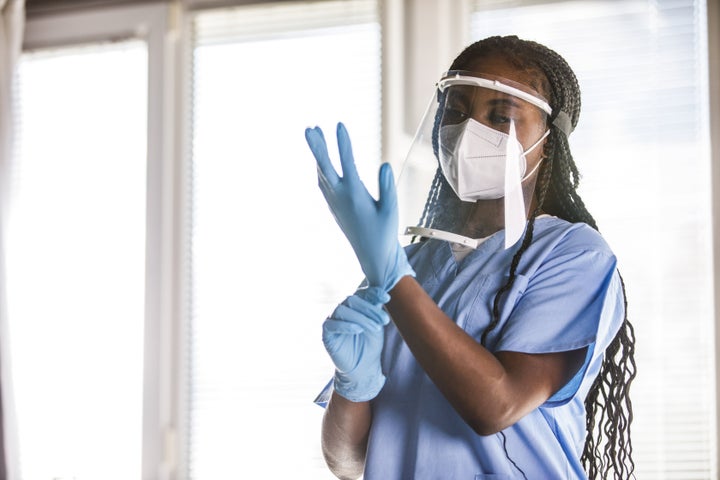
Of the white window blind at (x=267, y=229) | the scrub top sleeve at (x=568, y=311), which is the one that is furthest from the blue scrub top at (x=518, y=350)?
the white window blind at (x=267, y=229)

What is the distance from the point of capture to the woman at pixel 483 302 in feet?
2.83

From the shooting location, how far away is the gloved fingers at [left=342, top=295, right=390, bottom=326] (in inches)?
34.4

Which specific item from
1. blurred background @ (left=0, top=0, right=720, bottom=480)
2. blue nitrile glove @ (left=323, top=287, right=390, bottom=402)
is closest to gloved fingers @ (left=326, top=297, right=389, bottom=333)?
blue nitrile glove @ (left=323, top=287, right=390, bottom=402)

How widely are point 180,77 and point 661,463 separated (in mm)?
1988

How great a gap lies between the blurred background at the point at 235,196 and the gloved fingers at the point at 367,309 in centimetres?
151

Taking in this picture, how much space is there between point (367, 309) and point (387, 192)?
0.13m

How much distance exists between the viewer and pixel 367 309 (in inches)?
34.4

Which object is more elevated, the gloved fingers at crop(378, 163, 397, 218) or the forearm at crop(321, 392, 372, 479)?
the gloved fingers at crop(378, 163, 397, 218)

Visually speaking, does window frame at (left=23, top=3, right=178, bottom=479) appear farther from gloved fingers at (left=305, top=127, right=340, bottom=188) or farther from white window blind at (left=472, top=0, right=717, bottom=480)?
gloved fingers at (left=305, top=127, right=340, bottom=188)

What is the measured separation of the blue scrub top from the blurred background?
133 centimetres

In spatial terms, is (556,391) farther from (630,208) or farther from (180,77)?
(180,77)

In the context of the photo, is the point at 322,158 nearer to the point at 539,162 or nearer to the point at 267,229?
the point at 539,162

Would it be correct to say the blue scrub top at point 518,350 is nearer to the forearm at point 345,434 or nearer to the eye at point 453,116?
the forearm at point 345,434

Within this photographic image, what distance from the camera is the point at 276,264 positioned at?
267cm
